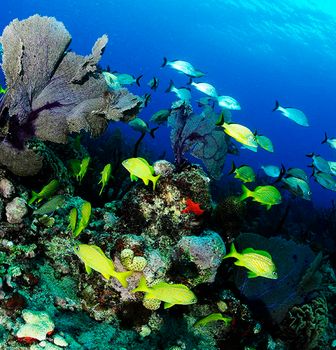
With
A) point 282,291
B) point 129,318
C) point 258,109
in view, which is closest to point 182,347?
point 129,318

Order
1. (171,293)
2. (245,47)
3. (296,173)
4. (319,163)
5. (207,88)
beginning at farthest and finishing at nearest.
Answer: (245,47) → (207,88) → (319,163) → (296,173) → (171,293)

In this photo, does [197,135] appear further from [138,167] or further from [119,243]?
[119,243]

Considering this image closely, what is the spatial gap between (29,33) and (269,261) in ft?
12.4

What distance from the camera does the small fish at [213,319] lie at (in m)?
3.66

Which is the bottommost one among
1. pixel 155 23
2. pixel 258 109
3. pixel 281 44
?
pixel 258 109

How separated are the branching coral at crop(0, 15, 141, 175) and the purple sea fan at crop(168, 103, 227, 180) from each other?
66cm

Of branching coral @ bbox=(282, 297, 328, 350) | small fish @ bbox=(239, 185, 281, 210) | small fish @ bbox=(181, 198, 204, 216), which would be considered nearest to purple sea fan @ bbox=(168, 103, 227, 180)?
small fish @ bbox=(239, 185, 281, 210)

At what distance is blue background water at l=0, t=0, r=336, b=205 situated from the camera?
5026cm

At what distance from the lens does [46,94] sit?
14.5 ft

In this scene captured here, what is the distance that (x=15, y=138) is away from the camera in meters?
4.21

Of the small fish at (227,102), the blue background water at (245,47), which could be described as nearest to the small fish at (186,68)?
the small fish at (227,102)

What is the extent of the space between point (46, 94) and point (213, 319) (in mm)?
3451

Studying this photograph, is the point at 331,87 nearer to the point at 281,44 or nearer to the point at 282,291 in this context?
the point at 281,44

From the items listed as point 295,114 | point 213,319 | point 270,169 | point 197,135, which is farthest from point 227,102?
point 213,319
